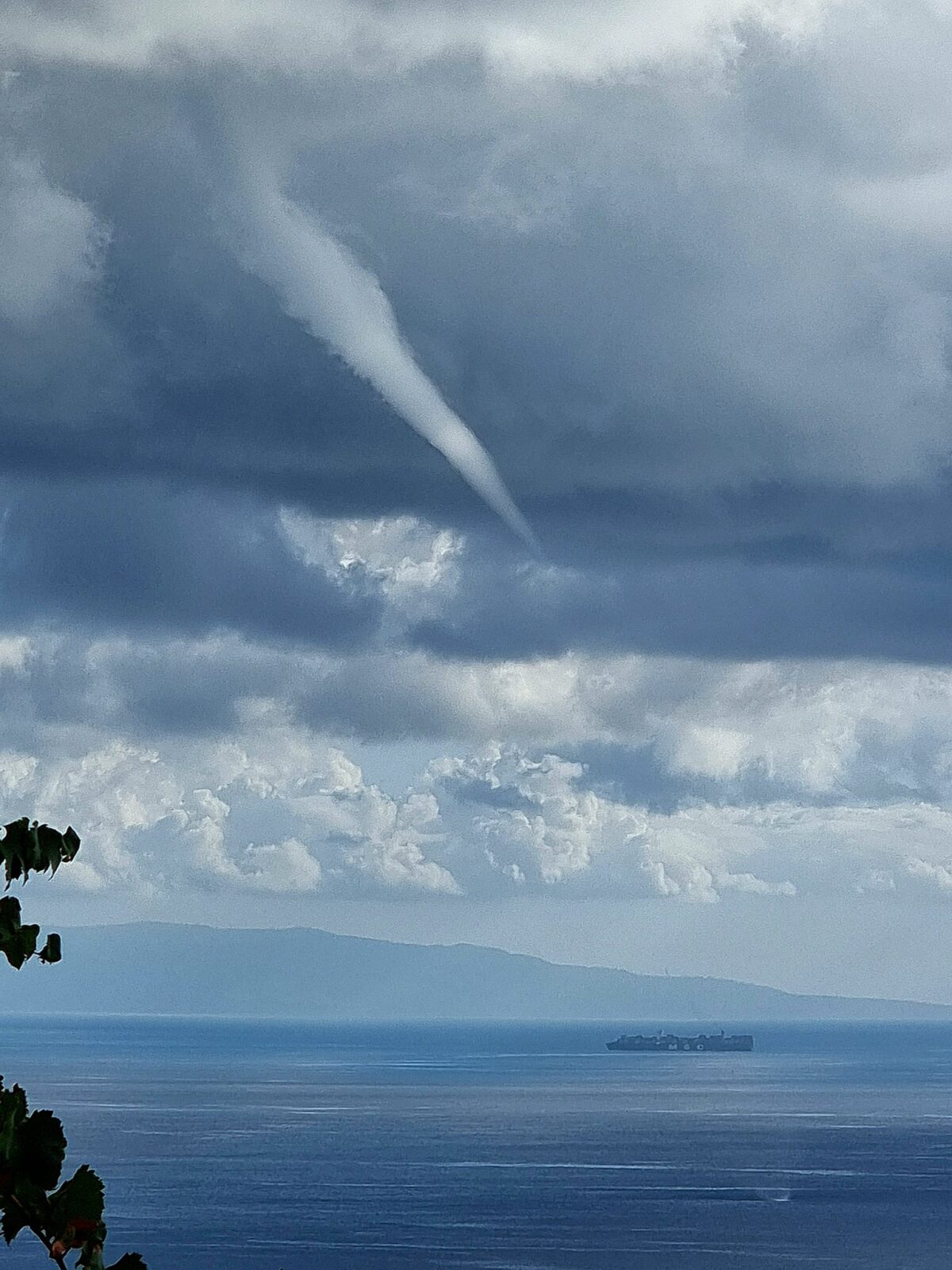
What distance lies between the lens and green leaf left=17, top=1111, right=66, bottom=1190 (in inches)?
271

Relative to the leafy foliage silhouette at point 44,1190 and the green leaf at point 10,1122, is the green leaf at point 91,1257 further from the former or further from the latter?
the green leaf at point 10,1122

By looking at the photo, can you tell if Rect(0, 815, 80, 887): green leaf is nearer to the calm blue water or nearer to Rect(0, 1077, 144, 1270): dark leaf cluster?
Rect(0, 1077, 144, 1270): dark leaf cluster

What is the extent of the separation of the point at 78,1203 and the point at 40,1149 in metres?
0.23

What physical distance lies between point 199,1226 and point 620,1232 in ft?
91.7

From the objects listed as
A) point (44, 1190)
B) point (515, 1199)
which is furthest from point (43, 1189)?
point (515, 1199)

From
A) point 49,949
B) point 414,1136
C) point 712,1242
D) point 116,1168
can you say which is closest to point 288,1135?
point 414,1136

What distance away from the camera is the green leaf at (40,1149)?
6.87m

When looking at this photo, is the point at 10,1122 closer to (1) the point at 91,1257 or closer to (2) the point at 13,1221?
(2) the point at 13,1221

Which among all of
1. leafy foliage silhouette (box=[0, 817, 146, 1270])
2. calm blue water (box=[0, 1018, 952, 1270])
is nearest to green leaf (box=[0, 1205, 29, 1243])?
leafy foliage silhouette (box=[0, 817, 146, 1270])

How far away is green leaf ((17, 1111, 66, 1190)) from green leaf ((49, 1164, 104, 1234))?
0.07 m

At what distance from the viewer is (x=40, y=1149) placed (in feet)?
22.6

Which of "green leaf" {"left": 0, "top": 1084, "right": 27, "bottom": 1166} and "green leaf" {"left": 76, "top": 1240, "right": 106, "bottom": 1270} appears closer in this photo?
"green leaf" {"left": 0, "top": 1084, "right": 27, "bottom": 1166}

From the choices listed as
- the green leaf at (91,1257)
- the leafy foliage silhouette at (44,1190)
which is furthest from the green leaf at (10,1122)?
the green leaf at (91,1257)

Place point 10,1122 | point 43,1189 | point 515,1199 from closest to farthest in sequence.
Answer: point 10,1122 → point 43,1189 → point 515,1199
